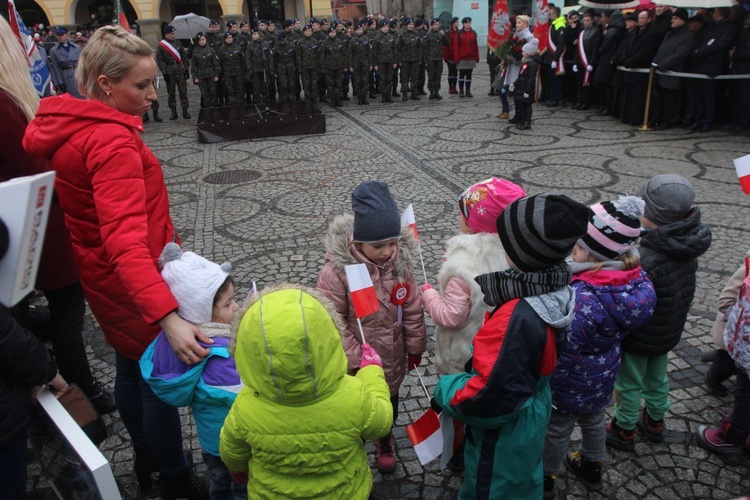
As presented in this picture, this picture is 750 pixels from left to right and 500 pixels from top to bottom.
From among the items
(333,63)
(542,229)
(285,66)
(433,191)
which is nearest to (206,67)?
(285,66)

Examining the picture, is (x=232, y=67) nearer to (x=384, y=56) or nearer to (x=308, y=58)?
(x=308, y=58)

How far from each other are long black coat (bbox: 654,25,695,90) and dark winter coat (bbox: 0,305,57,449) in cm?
969

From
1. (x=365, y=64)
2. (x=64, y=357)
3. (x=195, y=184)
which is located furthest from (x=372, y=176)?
(x=365, y=64)

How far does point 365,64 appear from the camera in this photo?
516 inches

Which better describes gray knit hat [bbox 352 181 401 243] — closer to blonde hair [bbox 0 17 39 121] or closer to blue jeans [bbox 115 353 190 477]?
blue jeans [bbox 115 353 190 477]

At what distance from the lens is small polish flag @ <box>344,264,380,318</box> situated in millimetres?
2064

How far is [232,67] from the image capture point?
40.9 feet

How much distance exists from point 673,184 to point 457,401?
55.3 inches

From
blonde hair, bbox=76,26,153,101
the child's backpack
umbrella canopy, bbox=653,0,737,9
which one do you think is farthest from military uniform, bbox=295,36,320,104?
the child's backpack

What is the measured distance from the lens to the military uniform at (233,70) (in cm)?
1235

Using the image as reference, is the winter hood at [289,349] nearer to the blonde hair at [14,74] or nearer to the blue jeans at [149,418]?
the blue jeans at [149,418]

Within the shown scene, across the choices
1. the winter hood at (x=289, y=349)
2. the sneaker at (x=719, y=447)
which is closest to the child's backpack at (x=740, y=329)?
the sneaker at (x=719, y=447)

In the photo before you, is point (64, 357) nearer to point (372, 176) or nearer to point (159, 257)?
point (159, 257)

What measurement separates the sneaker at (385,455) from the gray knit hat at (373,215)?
1004mm
